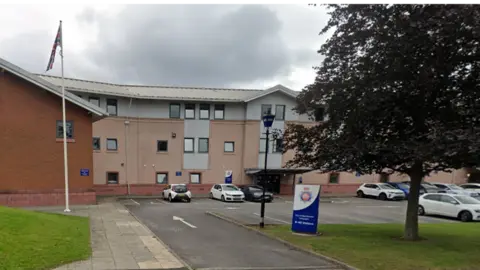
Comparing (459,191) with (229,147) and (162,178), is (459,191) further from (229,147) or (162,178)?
(162,178)

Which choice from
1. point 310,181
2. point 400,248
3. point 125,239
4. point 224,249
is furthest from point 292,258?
point 310,181

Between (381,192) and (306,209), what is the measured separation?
1091 inches

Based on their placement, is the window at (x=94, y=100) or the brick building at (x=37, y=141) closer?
the brick building at (x=37, y=141)

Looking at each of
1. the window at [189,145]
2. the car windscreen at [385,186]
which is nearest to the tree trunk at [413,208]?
the car windscreen at [385,186]

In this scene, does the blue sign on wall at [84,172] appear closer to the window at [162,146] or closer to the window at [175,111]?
the window at [162,146]

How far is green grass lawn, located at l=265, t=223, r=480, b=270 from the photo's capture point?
30.7 feet

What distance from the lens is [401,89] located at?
39.7ft

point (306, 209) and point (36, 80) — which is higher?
point (36, 80)

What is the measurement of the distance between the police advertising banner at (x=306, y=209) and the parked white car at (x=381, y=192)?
2715cm

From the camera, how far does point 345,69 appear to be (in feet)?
43.9

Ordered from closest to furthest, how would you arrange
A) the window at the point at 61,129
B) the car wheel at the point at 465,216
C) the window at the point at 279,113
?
the car wheel at the point at 465,216 → the window at the point at 61,129 → the window at the point at 279,113

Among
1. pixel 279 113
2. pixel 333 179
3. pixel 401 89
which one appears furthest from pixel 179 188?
pixel 401 89

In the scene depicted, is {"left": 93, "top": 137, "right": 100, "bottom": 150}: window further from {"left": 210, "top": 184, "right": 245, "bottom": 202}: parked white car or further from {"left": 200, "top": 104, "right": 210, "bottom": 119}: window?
{"left": 210, "top": 184, "right": 245, "bottom": 202}: parked white car

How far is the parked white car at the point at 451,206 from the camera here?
77.9 feet
